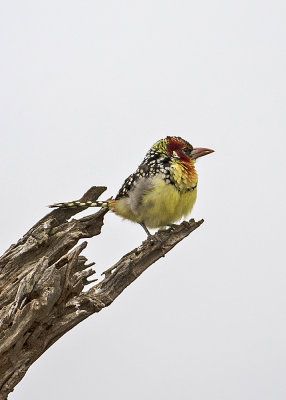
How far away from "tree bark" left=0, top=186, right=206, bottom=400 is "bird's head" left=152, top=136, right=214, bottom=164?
49 centimetres

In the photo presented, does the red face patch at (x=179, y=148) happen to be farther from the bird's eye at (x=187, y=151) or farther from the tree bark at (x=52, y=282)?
the tree bark at (x=52, y=282)

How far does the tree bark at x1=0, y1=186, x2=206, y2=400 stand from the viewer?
3359 mm

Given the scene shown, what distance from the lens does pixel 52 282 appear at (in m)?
3.37

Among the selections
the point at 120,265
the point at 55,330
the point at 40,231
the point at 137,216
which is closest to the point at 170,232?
the point at 137,216

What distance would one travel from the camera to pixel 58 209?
4.51 m

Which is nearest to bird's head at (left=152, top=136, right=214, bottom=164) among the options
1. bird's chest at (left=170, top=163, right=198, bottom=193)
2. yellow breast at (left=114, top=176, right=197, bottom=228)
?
bird's chest at (left=170, top=163, right=198, bottom=193)

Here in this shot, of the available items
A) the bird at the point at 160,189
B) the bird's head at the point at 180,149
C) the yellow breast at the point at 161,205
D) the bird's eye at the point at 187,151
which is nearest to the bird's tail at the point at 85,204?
the bird at the point at 160,189

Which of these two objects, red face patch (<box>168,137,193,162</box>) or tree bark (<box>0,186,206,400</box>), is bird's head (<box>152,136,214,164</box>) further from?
tree bark (<box>0,186,206,400</box>)

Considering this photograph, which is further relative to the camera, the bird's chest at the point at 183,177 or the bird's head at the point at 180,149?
the bird's head at the point at 180,149

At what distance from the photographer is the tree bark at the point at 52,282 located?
3359mm

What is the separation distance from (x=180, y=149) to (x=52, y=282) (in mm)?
1592

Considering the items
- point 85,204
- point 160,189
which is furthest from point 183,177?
point 85,204

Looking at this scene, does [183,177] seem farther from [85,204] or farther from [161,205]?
[85,204]

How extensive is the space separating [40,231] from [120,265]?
1.90ft
